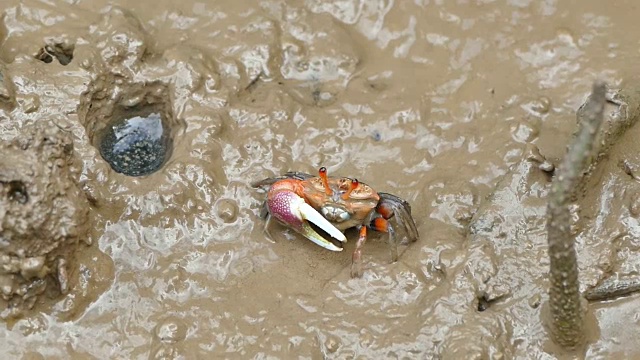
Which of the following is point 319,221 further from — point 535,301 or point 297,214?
point 535,301

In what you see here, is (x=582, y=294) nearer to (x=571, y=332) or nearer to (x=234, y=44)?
(x=571, y=332)

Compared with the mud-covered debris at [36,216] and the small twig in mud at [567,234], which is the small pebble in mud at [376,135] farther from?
the mud-covered debris at [36,216]

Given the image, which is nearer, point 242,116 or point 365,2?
point 242,116

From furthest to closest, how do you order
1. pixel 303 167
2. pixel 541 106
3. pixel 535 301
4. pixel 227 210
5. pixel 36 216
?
pixel 541 106 < pixel 303 167 < pixel 227 210 < pixel 535 301 < pixel 36 216

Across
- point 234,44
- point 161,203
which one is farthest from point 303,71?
point 161,203

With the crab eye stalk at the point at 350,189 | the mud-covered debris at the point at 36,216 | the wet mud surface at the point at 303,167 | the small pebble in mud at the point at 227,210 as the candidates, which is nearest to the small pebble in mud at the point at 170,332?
the wet mud surface at the point at 303,167

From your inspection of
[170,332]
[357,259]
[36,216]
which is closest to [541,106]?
[357,259]
